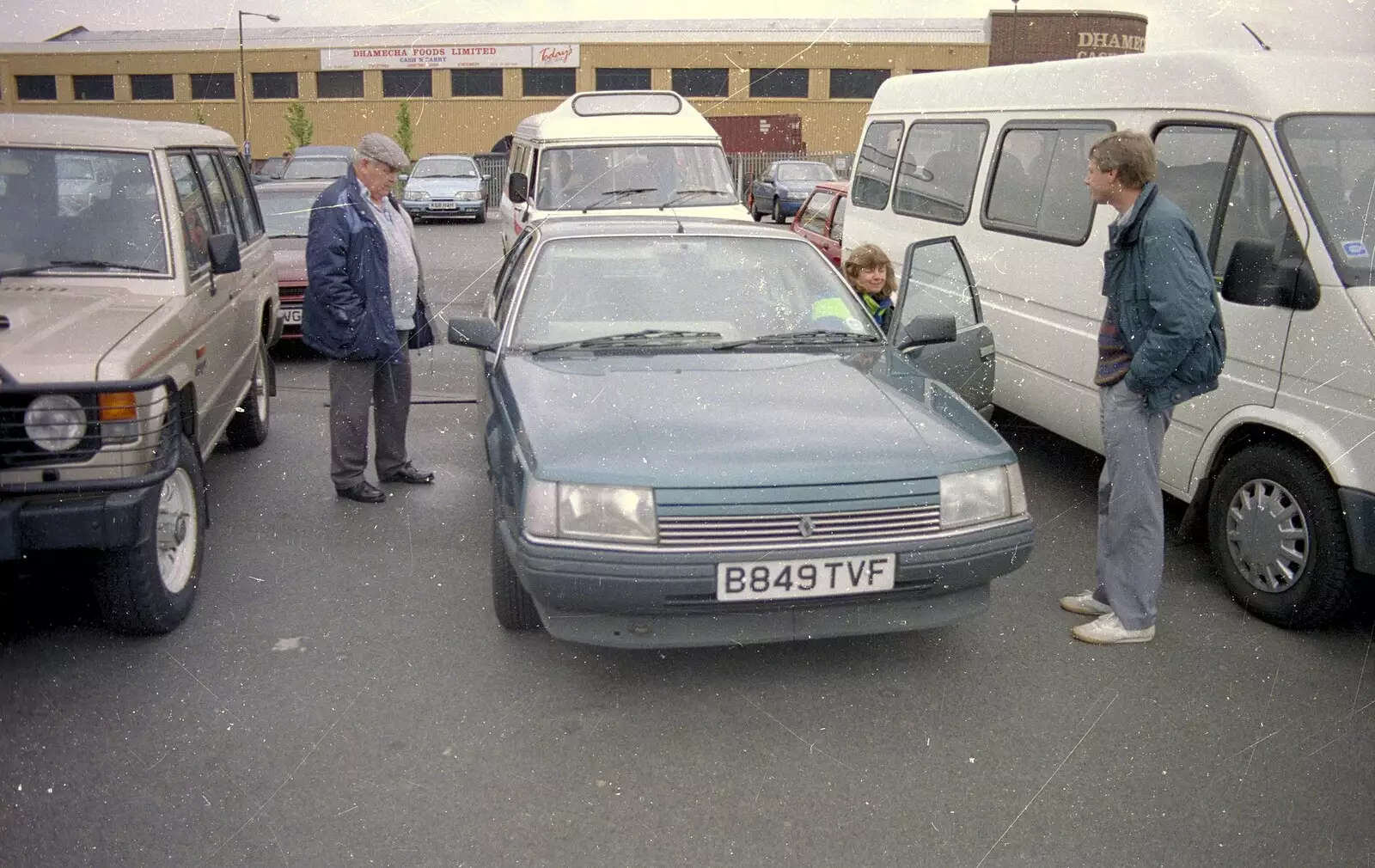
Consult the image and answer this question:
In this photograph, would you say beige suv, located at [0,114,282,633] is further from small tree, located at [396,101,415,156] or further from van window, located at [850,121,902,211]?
small tree, located at [396,101,415,156]

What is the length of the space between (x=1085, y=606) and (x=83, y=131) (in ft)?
15.5

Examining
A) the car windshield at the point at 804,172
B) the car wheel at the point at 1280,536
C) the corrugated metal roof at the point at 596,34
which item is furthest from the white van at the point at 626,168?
the corrugated metal roof at the point at 596,34

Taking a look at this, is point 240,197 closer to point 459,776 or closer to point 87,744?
point 87,744

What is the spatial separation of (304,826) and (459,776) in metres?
0.45

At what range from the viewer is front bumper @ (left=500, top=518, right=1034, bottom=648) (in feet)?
11.3

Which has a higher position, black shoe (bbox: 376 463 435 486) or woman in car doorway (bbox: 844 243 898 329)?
woman in car doorway (bbox: 844 243 898 329)

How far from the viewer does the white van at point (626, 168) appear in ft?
36.1

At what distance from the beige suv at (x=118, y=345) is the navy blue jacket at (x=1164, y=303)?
3.32 metres

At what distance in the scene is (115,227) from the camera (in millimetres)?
4961

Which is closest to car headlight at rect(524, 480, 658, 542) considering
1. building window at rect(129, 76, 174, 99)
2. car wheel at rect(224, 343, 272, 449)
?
car wheel at rect(224, 343, 272, 449)

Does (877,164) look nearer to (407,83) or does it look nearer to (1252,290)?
(1252,290)

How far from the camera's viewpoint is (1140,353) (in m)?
3.96

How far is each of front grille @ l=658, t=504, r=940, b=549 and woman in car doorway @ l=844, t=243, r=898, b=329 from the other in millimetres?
2362

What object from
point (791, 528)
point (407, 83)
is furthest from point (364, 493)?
point (407, 83)
